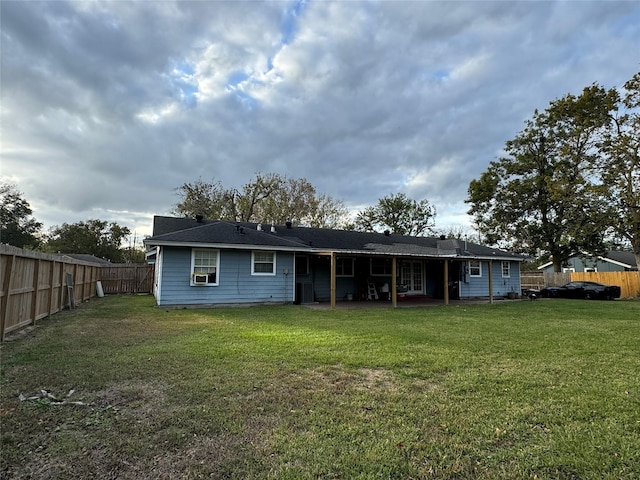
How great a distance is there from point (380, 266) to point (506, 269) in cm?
836

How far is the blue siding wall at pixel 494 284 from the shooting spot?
18.3 metres

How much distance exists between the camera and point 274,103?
1545 centimetres

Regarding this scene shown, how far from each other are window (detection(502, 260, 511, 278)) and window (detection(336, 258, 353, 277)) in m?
9.67

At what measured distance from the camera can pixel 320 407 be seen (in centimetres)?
346

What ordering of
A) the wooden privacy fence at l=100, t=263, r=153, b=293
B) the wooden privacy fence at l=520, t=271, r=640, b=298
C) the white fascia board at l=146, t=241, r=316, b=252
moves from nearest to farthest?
the white fascia board at l=146, t=241, r=316, b=252 < the wooden privacy fence at l=100, t=263, r=153, b=293 < the wooden privacy fence at l=520, t=271, r=640, b=298

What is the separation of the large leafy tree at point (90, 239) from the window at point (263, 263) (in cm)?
3761

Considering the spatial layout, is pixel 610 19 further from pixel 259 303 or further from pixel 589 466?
pixel 259 303

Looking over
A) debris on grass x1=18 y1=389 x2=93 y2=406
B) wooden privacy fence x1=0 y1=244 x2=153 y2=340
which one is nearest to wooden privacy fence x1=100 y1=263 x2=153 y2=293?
wooden privacy fence x1=0 y1=244 x2=153 y2=340

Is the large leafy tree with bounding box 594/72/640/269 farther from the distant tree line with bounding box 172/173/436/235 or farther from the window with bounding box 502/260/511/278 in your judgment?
the distant tree line with bounding box 172/173/436/235

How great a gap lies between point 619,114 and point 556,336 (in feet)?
64.8

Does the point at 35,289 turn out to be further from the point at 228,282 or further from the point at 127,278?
the point at 127,278

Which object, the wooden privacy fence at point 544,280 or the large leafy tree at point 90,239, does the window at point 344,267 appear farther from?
the large leafy tree at point 90,239

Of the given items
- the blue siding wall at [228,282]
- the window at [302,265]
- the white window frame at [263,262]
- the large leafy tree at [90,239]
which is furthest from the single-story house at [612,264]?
the large leafy tree at [90,239]

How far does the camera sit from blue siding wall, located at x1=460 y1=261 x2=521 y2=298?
59.9 feet
